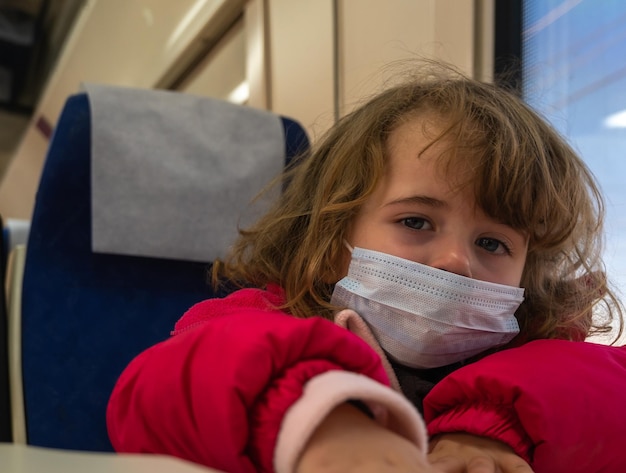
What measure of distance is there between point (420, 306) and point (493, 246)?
0.44ft

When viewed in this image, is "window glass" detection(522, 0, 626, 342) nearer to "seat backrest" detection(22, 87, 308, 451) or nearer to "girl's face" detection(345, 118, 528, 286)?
"girl's face" detection(345, 118, 528, 286)

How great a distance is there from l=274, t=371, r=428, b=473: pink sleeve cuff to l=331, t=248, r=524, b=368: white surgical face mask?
1.01 ft

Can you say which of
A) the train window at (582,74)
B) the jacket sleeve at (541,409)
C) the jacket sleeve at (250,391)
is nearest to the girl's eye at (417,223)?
the jacket sleeve at (541,409)

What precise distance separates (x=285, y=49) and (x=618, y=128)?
1057 millimetres

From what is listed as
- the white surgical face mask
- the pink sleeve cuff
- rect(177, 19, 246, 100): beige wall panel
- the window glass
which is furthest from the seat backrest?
rect(177, 19, 246, 100): beige wall panel

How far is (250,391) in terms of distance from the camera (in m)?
0.41

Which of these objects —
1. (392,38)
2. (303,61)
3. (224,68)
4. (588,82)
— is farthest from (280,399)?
(224,68)

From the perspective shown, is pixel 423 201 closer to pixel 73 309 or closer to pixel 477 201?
pixel 477 201

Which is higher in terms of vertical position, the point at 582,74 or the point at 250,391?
the point at 582,74

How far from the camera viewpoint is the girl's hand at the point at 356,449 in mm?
371

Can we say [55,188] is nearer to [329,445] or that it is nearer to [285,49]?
[329,445]

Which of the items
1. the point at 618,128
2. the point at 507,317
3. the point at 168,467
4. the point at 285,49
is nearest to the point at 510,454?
the point at 507,317

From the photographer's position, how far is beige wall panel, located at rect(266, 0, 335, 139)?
1617 mm

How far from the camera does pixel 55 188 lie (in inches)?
38.6
